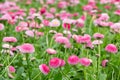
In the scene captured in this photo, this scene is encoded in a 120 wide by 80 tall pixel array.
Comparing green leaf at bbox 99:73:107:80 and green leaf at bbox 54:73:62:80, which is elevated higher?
green leaf at bbox 54:73:62:80

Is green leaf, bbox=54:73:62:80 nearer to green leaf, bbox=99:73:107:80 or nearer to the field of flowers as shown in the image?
the field of flowers

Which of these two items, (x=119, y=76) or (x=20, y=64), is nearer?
(x=119, y=76)

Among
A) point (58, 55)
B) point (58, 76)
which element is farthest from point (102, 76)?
point (58, 55)

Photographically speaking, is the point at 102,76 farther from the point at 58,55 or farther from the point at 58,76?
the point at 58,55

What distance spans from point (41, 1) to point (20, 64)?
104 inches

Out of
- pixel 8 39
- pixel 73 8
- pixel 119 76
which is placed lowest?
pixel 73 8

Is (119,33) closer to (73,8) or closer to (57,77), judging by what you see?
(57,77)

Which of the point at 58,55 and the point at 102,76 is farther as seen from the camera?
the point at 58,55

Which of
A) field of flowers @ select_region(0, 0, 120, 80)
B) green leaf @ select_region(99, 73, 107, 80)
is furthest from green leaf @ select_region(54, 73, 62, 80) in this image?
green leaf @ select_region(99, 73, 107, 80)

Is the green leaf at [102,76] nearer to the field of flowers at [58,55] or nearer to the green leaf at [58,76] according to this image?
the field of flowers at [58,55]

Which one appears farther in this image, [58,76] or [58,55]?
[58,55]

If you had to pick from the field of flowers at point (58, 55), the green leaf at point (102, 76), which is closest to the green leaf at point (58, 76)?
the field of flowers at point (58, 55)

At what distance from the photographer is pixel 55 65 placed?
6.76 ft

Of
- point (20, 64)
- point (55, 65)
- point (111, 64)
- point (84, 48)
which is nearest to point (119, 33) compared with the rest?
point (84, 48)
